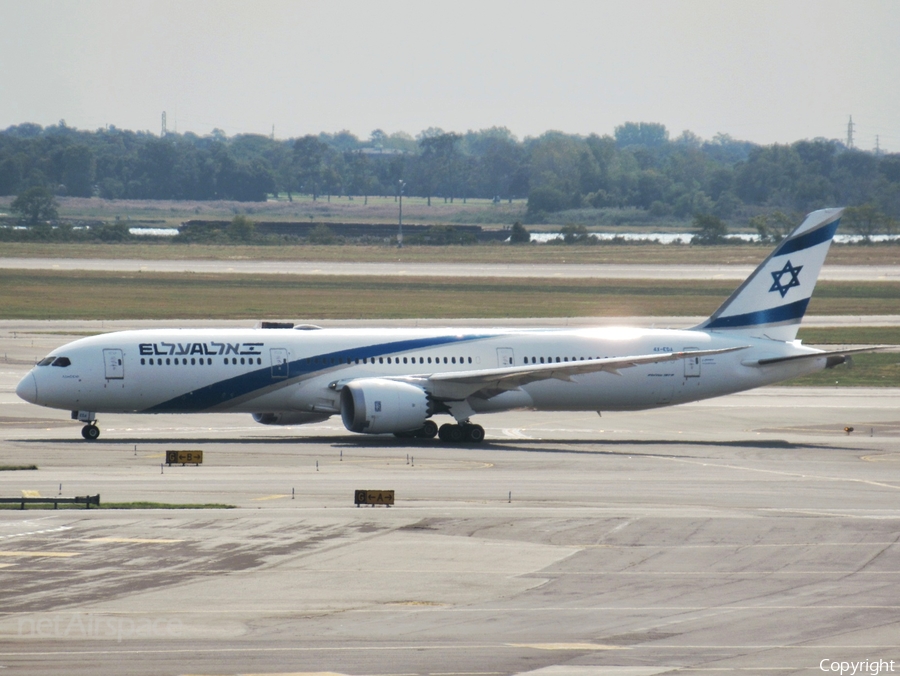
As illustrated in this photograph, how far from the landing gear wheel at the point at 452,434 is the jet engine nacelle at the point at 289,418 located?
173 inches

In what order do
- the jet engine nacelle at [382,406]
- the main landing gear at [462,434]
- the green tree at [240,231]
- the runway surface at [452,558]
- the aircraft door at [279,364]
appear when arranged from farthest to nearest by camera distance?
the green tree at [240,231], the main landing gear at [462,434], the aircraft door at [279,364], the jet engine nacelle at [382,406], the runway surface at [452,558]

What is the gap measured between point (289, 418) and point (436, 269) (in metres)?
91.1

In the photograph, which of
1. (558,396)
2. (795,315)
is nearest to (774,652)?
(558,396)

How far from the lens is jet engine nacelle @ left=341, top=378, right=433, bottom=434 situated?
48156 mm

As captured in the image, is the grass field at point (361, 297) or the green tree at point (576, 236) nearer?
the grass field at point (361, 297)

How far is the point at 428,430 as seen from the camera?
51.0m

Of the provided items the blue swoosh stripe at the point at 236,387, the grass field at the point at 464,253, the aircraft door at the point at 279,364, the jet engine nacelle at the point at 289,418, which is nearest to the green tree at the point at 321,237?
the grass field at the point at 464,253

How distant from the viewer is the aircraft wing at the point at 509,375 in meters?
49.7

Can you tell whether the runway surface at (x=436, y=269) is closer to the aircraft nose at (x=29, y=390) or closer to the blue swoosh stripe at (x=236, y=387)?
the blue swoosh stripe at (x=236, y=387)

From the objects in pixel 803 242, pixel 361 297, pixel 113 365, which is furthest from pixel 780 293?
pixel 361 297

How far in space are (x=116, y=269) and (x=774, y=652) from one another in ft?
404

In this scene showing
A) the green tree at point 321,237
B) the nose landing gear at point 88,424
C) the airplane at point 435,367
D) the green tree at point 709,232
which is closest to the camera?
the airplane at point 435,367

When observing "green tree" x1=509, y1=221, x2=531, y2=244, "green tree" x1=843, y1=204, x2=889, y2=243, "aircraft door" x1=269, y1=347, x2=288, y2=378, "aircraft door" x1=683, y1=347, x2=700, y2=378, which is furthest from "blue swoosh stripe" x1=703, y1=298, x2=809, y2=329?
"green tree" x1=843, y1=204, x2=889, y2=243

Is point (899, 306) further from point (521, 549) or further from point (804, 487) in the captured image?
point (521, 549)
